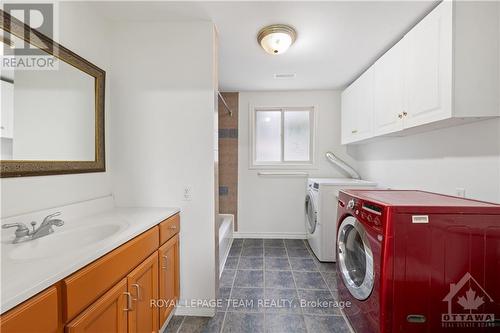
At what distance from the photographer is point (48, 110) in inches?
50.8

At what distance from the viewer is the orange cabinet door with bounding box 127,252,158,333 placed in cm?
116

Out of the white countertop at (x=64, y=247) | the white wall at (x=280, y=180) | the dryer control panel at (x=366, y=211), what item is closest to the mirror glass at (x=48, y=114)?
the white countertop at (x=64, y=247)

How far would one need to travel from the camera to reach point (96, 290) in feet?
2.98

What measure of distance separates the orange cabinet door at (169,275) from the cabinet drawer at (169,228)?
0.13 ft

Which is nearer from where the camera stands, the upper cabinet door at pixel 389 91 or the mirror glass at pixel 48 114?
the mirror glass at pixel 48 114

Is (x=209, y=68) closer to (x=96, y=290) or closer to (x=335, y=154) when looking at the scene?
(x=96, y=290)

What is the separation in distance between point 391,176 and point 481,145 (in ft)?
3.42

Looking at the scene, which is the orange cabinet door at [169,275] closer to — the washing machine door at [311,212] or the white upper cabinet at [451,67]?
the washing machine door at [311,212]

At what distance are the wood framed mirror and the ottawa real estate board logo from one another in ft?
7.62

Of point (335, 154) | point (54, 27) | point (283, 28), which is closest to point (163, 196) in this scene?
point (54, 27)

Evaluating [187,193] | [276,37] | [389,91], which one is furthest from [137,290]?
[389,91]

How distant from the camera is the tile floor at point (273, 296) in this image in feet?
5.49

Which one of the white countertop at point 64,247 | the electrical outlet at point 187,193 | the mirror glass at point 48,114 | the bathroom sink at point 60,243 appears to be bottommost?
the bathroom sink at point 60,243

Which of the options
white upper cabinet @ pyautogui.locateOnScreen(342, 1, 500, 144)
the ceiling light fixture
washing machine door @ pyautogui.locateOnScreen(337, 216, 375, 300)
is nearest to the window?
the ceiling light fixture
